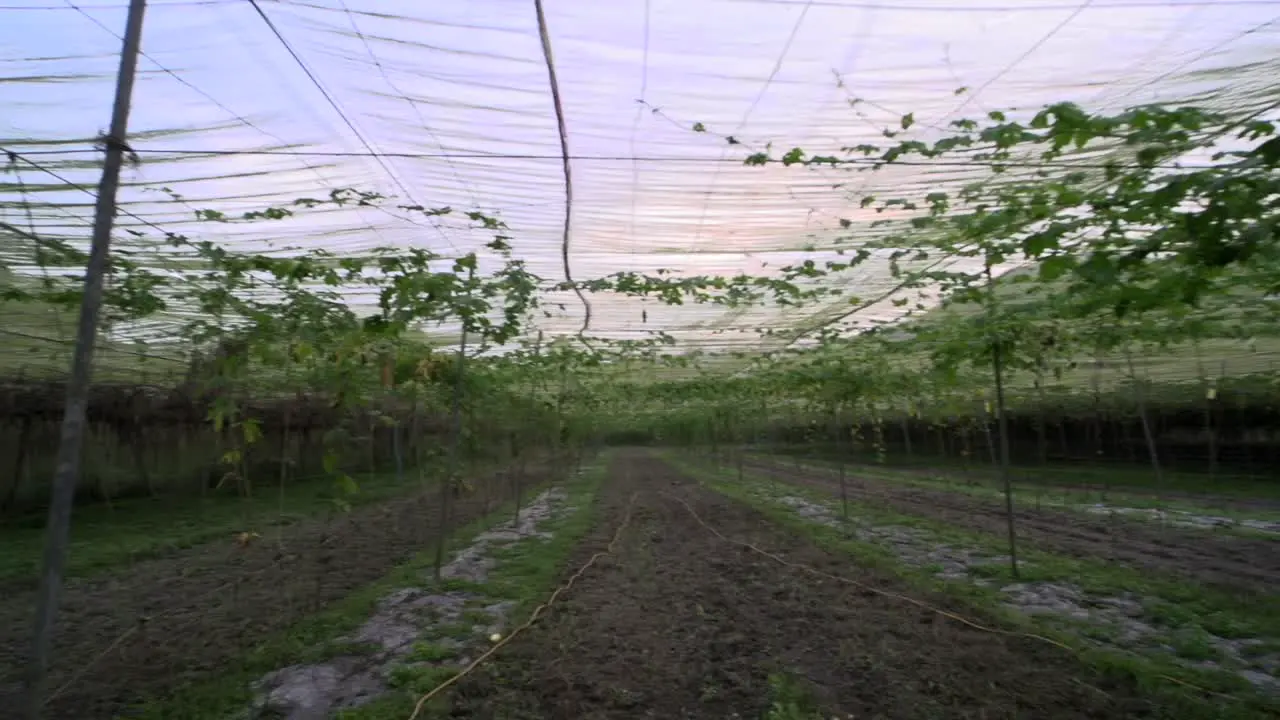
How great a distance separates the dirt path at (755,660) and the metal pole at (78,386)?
2.01 metres

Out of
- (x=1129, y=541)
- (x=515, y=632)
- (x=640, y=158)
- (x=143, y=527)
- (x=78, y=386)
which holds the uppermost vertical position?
(x=640, y=158)

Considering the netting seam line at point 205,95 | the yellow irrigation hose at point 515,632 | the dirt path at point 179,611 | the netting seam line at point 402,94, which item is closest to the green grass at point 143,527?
the dirt path at point 179,611

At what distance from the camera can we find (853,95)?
14.0ft

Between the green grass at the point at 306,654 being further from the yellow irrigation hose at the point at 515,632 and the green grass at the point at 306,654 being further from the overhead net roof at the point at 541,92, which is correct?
the overhead net roof at the point at 541,92

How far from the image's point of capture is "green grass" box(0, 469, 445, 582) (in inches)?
334

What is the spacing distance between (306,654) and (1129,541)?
30.7 feet

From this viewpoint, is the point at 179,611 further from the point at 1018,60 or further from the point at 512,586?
the point at 1018,60

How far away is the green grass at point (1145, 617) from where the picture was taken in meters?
4.20

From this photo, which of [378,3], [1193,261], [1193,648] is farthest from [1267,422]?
[378,3]

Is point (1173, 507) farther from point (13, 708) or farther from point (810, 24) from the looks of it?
point (13, 708)

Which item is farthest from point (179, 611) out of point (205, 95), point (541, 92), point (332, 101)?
point (541, 92)

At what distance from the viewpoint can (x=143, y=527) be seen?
36.1 ft

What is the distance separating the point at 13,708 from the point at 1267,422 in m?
24.0

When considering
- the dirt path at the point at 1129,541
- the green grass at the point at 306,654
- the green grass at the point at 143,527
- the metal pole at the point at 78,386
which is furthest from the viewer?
the green grass at the point at 143,527
